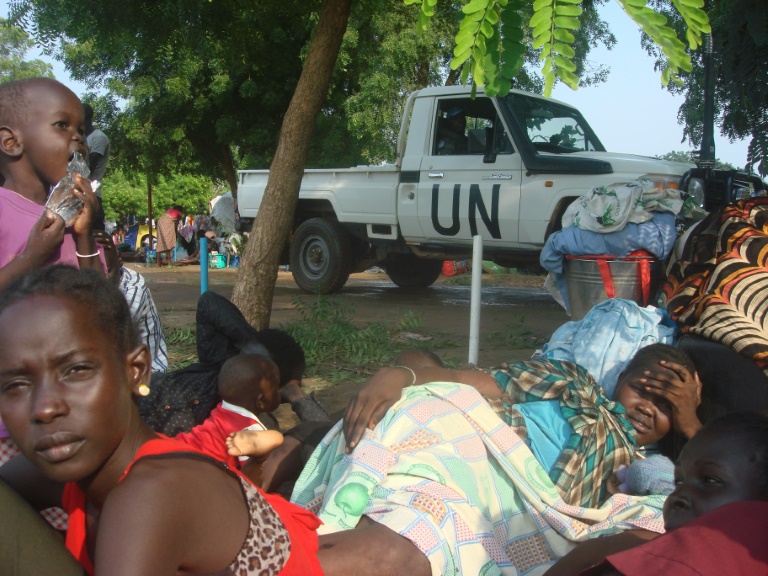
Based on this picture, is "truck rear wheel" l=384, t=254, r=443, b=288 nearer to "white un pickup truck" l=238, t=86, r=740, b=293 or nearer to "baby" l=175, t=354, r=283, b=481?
"white un pickup truck" l=238, t=86, r=740, b=293

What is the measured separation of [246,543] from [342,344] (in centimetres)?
456

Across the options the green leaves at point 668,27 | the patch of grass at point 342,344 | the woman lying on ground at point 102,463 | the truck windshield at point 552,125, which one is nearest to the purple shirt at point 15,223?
the woman lying on ground at point 102,463

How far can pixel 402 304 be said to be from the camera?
8.74m

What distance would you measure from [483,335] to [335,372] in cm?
190

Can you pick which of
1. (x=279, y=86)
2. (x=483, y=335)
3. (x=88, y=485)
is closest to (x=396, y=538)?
(x=88, y=485)

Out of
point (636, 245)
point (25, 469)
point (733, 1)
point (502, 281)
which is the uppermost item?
point (733, 1)

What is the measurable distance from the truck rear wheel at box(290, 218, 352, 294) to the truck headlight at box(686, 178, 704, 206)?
4696 millimetres

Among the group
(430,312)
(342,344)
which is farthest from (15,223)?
(430,312)

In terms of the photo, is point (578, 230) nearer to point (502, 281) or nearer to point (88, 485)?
point (88, 485)

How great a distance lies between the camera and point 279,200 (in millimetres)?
5613

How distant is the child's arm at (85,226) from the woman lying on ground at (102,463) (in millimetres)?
711

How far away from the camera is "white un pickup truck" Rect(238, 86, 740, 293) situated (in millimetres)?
7043

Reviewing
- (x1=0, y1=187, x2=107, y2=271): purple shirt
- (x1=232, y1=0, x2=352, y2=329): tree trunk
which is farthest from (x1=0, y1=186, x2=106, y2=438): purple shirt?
(x1=232, y1=0, x2=352, y2=329): tree trunk

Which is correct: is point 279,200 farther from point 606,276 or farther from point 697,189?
point 697,189
